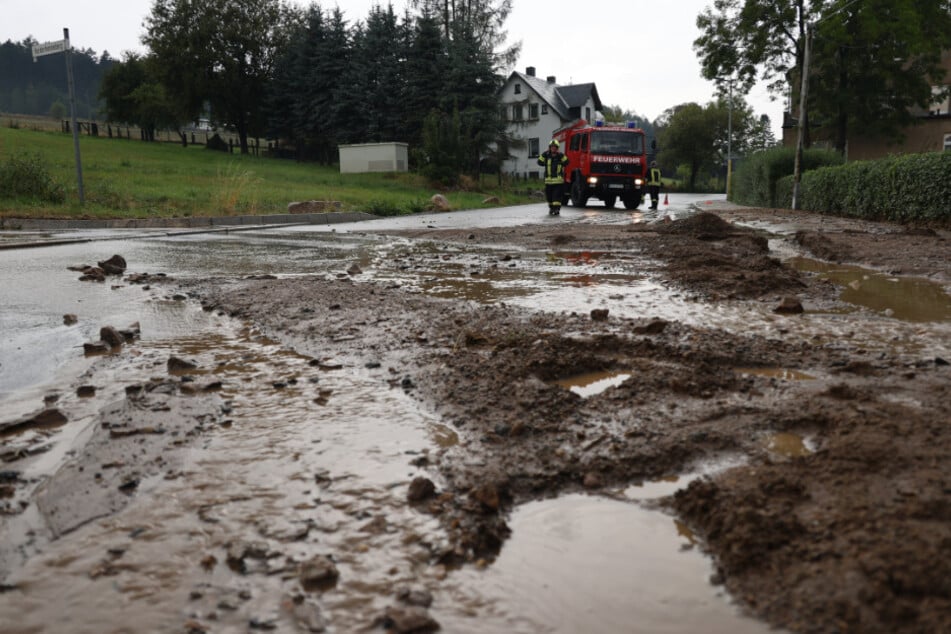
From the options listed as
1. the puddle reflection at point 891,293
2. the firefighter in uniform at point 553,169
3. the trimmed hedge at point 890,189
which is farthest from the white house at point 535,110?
the puddle reflection at point 891,293

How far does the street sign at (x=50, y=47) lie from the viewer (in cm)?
1711

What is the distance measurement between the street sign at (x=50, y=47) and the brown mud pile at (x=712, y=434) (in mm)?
14802

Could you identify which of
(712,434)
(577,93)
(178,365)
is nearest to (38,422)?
(178,365)

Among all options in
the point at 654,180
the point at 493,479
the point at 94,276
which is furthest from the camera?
the point at 654,180

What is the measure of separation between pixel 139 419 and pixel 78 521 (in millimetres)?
907

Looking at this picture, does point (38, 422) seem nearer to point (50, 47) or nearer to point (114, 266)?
point (114, 266)

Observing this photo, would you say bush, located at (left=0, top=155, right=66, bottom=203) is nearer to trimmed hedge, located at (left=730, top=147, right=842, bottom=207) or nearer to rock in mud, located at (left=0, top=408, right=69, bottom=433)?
rock in mud, located at (left=0, top=408, right=69, bottom=433)

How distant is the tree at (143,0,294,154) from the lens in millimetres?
54719

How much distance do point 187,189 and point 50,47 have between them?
284 inches

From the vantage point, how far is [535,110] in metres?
69.6

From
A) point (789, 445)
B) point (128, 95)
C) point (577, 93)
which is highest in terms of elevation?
point (577, 93)

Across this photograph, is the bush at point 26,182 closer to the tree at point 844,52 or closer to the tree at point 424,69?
the tree at point 424,69

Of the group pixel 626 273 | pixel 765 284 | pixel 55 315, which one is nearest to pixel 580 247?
pixel 626 273

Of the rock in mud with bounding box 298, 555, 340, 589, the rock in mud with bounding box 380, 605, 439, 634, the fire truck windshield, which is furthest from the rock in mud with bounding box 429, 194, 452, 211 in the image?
the rock in mud with bounding box 380, 605, 439, 634
